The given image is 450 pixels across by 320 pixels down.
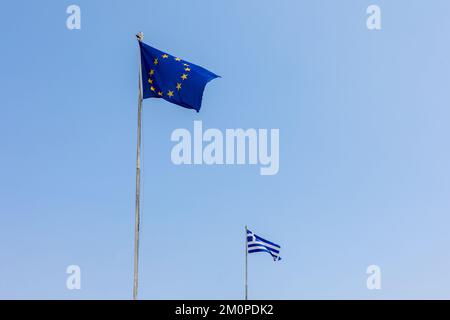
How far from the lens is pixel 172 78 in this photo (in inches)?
1106

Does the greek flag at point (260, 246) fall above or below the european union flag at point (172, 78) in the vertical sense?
below

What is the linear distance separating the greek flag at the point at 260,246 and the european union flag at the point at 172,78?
24.3m

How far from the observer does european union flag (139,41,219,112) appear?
27.8 m

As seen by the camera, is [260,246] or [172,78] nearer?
[172,78]

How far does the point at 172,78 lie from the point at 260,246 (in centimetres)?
2550

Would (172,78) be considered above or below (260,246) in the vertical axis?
above

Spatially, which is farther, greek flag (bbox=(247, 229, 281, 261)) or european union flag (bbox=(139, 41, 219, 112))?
greek flag (bbox=(247, 229, 281, 261))

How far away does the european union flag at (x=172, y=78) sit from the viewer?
27.8m

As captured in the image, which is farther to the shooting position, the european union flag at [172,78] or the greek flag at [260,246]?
the greek flag at [260,246]

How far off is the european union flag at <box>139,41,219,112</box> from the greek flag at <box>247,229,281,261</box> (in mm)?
24255

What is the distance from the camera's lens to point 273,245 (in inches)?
2012
